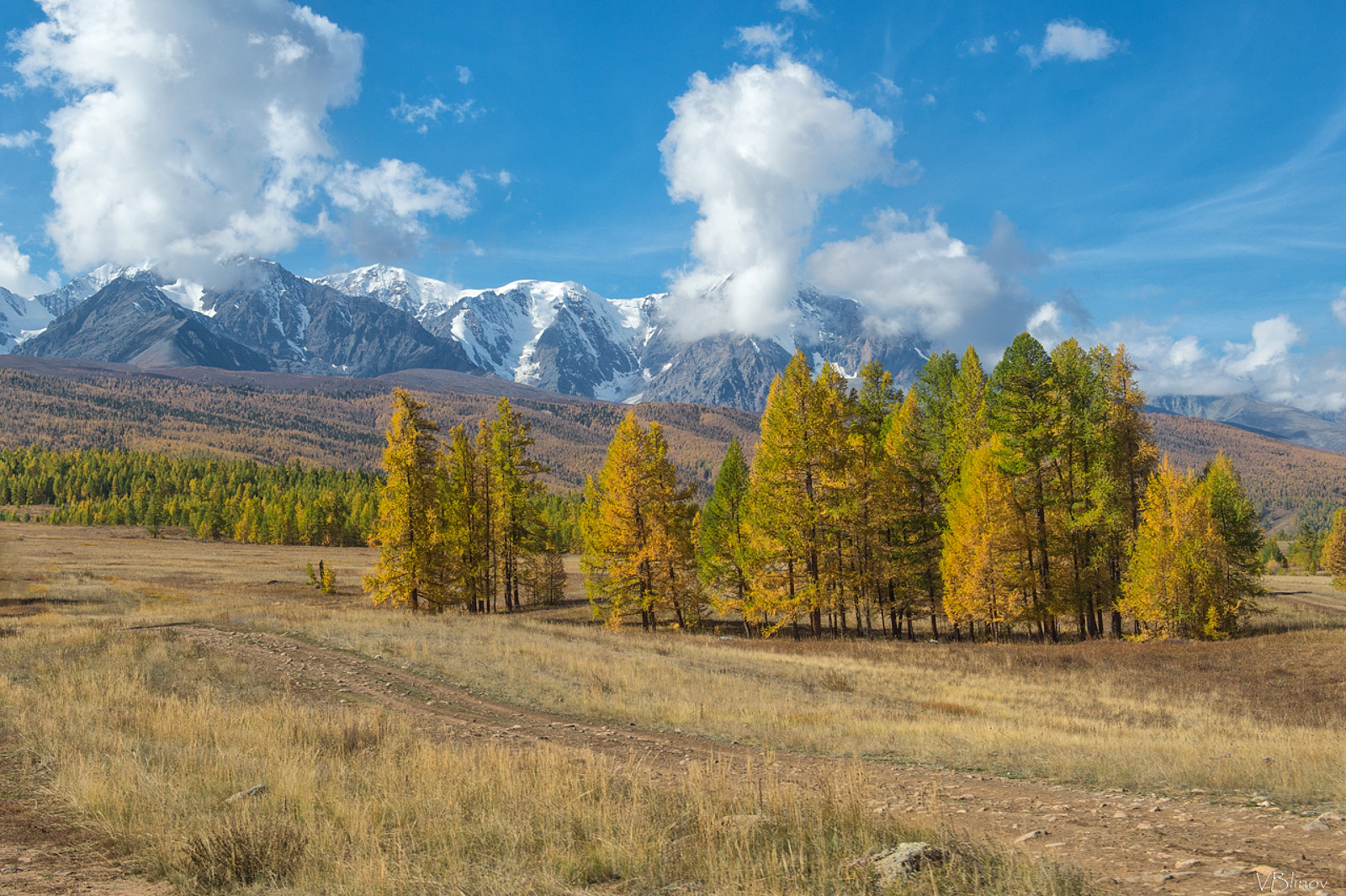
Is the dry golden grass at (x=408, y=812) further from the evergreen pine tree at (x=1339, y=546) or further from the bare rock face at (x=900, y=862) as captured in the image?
the evergreen pine tree at (x=1339, y=546)

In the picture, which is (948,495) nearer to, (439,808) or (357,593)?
(439,808)

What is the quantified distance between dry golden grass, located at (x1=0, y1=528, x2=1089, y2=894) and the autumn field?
36mm

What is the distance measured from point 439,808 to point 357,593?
5715 centimetres

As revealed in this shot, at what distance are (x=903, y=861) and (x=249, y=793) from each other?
6.95 metres

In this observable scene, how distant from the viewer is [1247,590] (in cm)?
3103

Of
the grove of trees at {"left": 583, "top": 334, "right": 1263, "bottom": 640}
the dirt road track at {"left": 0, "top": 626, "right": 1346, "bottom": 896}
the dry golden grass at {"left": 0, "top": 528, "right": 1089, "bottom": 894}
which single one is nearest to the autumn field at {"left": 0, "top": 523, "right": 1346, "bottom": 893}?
the dry golden grass at {"left": 0, "top": 528, "right": 1089, "bottom": 894}

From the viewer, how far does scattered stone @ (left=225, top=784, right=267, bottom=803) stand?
25.4 ft

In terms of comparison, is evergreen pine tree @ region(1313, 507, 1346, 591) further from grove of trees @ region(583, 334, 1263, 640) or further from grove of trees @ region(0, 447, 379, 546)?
grove of trees @ region(0, 447, 379, 546)

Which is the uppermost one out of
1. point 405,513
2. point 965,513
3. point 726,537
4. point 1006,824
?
point 405,513

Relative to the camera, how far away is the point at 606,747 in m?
12.8

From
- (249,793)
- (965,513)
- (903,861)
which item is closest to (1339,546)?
(965,513)

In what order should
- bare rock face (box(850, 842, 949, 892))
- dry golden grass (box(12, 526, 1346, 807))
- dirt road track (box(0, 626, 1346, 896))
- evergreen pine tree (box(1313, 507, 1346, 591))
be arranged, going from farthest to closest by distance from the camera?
evergreen pine tree (box(1313, 507, 1346, 591)) < dry golden grass (box(12, 526, 1346, 807)) < dirt road track (box(0, 626, 1346, 896)) < bare rock face (box(850, 842, 949, 892))

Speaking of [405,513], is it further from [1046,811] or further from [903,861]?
[903,861]

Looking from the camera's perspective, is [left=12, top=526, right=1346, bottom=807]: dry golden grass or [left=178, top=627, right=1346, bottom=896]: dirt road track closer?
[left=178, top=627, right=1346, bottom=896]: dirt road track
